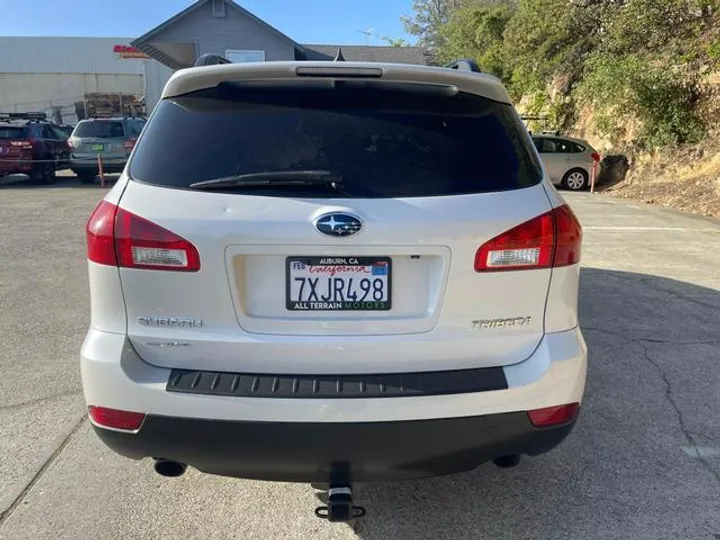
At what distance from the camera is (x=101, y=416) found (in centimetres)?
220

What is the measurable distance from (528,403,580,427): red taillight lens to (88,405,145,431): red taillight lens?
1455mm

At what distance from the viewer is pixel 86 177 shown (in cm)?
1786

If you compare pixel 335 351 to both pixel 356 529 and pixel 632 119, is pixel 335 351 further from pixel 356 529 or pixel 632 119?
pixel 632 119

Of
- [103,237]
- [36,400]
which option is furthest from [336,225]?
[36,400]

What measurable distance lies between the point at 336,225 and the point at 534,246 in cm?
76

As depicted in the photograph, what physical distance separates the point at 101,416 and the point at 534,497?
6.54 feet

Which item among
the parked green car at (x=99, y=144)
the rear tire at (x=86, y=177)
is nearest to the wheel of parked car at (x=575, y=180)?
the parked green car at (x=99, y=144)

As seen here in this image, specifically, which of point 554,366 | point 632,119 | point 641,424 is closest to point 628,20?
point 632,119

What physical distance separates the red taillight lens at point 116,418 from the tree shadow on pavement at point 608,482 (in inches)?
43.7

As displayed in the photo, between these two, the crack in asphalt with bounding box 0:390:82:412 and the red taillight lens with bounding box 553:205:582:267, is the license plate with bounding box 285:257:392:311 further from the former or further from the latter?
the crack in asphalt with bounding box 0:390:82:412

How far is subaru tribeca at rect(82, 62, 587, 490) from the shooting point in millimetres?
2080

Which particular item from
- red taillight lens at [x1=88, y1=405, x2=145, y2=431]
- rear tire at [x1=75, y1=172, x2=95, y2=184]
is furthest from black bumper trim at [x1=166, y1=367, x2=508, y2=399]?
rear tire at [x1=75, y1=172, x2=95, y2=184]

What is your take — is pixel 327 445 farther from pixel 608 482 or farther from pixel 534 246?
pixel 608 482

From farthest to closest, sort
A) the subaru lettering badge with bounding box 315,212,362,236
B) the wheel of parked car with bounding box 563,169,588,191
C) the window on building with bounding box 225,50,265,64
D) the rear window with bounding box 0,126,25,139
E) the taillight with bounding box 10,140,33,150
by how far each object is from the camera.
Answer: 1. the window on building with bounding box 225,50,265,64
2. the wheel of parked car with bounding box 563,169,588,191
3. the taillight with bounding box 10,140,33,150
4. the rear window with bounding box 0,126,25,139
5. the subaru lettering badge with bounding box 315,212,362,236
